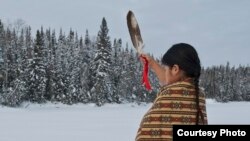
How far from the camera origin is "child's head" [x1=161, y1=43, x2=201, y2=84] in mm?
2775

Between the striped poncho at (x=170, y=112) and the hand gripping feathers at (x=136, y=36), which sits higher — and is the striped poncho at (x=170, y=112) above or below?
below

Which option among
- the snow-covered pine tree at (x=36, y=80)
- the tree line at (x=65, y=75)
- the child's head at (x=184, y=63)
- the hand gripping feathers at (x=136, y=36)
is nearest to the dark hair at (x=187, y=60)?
the child's head at (x=184, y=63)

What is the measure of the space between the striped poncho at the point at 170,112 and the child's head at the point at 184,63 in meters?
0.05

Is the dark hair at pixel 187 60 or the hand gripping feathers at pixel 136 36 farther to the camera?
the hand gripping feathers at pixel 136 36

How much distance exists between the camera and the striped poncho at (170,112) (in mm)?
2664

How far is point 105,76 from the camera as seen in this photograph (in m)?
62.7

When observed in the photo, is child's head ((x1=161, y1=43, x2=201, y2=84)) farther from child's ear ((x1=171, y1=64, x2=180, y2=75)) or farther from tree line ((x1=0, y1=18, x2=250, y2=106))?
tree line ((x1=0, y1=18, x2=250, y2=106))

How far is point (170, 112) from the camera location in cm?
270

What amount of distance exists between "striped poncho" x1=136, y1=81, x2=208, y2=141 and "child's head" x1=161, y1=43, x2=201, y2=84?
2.1 inches

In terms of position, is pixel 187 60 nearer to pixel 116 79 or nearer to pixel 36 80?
pixel 36 80

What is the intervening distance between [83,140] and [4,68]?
5187 centimetres

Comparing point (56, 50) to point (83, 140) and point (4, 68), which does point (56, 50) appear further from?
→ point (83, 140)

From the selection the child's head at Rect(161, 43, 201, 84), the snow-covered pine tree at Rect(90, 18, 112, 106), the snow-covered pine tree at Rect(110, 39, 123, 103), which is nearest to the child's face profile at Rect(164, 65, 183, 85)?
the child's head at Rect(161, 43, 201, 84)

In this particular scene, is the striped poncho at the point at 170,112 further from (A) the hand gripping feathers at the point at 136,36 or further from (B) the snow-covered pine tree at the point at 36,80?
(B) the snow-covered pine tree at the point at 36,80
